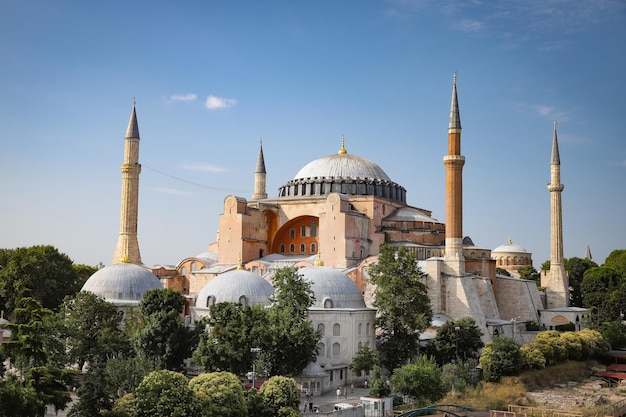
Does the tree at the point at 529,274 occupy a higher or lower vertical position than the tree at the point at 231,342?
higher

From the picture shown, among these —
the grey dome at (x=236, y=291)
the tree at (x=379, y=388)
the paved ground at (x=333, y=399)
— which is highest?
the grey dome at (x=236, y=291)

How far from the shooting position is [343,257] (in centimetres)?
3244

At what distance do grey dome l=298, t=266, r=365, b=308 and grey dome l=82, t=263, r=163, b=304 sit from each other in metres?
6.15

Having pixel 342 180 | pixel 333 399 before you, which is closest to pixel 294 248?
pixel 342 180

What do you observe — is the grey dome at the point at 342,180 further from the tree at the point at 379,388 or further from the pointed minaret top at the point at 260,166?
the tree at the point at 379,388

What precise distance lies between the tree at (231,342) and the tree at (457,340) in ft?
25.9

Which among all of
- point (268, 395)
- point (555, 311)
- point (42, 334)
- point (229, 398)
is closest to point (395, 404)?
point (268, 395)

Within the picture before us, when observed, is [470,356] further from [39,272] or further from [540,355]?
[39,272]

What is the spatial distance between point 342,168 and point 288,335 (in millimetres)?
17508

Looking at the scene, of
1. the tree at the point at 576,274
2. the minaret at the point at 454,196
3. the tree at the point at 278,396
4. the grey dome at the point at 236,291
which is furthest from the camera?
the tree at the point at 576,274

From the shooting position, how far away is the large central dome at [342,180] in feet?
120

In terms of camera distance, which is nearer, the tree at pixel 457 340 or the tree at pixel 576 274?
the tree at pixel 457 340

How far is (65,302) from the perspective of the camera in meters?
23.9

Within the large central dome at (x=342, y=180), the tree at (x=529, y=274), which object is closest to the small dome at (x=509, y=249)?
the tree at (x=529, y=274)
